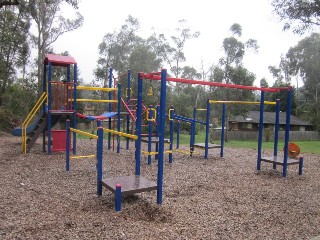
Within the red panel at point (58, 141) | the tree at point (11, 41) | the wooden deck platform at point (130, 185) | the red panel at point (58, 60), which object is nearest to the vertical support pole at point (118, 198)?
the wooden deck platform at point (130, 185)

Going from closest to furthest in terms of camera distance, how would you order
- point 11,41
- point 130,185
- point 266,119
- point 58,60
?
point 130,185 < point 58,60 < point 11,41 < point 266,119

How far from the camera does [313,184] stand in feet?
22.4

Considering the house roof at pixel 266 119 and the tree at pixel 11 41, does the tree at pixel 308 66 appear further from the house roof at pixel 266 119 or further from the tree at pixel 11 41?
the tree at pixel 11 41

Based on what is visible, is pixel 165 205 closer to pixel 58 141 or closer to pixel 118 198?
pixel 118 198

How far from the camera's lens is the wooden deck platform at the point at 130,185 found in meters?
4.36

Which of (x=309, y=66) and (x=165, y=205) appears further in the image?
(x=309, y=66)

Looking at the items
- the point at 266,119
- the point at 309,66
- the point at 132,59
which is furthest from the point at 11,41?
the point at 309,66

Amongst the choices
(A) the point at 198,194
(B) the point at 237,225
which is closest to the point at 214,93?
(A) the point at 198,194

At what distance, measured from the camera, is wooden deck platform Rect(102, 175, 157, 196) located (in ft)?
14.3

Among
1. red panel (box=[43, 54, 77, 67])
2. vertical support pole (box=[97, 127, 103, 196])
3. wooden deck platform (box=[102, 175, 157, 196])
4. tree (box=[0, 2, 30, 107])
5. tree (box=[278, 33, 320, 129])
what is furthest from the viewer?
tree (box=[278, 33, 320, 129])

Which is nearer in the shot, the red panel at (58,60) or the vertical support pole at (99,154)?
the vertical support pole at (99,154)

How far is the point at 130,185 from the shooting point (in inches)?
182

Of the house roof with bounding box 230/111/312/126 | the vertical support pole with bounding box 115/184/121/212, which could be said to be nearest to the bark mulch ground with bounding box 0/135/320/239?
the vertical support pole with bounding box 115/184/121/212

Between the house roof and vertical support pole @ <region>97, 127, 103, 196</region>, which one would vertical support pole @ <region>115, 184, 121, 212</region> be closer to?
vertical support pole @ <region>97, 127, 103, 196</region>
